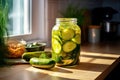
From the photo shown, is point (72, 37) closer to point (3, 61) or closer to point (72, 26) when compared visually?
point (72, 26)

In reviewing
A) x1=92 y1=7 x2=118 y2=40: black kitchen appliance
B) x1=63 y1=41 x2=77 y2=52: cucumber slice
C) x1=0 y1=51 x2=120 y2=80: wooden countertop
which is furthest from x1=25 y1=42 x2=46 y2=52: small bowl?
x1=92 y1=7 x2=118 y2=40: black kitchen appliance

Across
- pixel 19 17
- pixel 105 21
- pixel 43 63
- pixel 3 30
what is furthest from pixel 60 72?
pixel 105 21

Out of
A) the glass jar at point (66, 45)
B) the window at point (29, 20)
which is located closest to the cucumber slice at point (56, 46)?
the glass jar at point (66, 45)

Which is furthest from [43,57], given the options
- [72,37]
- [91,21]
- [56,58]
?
[91,21]

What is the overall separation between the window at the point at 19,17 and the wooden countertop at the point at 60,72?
1.59 ft

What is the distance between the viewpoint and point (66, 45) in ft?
4.16

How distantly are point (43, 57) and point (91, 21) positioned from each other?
138 centimetres

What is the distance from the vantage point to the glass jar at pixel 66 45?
127 cm

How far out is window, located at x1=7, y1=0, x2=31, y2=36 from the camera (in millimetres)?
1733

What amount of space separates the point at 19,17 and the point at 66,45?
0.65 m

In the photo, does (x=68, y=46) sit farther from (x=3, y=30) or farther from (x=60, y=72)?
(x=3, y=30)

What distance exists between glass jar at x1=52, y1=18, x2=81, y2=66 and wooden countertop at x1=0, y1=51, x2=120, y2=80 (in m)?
0.04

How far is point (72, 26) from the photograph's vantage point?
131 cm

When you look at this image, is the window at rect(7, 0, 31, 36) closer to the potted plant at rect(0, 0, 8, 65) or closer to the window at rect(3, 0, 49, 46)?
the window at rect(3, 0, 49, 46)
